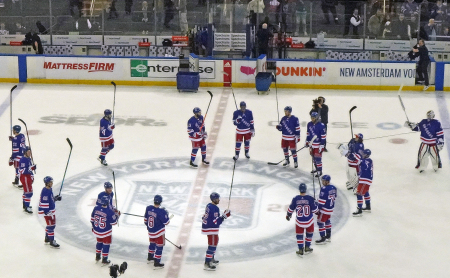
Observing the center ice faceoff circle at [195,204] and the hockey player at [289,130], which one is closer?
the center ice faceoff circle at [195,204]

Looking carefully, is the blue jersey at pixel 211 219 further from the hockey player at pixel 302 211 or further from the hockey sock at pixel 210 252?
the hockey player at pixel 302 211

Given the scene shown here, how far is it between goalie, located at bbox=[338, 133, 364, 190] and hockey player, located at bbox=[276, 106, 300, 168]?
136 cm

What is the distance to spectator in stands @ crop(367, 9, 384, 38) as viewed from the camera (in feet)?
96.6

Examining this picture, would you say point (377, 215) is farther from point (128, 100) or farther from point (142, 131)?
point (128, 100)

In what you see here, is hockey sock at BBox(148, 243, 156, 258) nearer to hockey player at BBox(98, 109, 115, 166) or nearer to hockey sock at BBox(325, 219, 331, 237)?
hockey sock at BBox(325, 219, 331, 237)

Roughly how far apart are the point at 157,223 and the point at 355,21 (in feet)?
57.3

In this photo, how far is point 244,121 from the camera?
1950 cm

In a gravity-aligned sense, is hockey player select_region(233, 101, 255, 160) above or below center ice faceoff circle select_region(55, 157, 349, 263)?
above

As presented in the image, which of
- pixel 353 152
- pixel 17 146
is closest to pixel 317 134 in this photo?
pixel 353 152

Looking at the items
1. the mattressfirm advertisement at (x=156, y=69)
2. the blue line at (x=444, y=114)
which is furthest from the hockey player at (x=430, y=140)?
the mattressfirm advertisement at (x=156, y=69)

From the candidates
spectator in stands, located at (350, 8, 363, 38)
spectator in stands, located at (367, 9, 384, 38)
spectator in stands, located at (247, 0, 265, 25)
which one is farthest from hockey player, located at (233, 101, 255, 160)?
spectator in stands, located at (367, 9, 384, 38)

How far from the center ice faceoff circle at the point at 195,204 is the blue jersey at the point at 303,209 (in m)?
0.85

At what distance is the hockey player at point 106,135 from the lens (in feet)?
62.6

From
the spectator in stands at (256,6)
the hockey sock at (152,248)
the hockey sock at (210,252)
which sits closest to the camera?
the hockey sock at (210,252)
